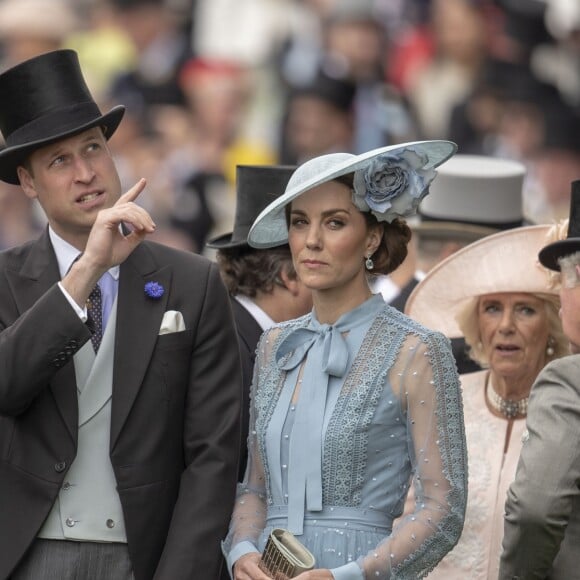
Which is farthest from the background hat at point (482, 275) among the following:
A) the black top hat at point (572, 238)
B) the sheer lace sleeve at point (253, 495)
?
the sheer lace sleeve at point (253, 495)

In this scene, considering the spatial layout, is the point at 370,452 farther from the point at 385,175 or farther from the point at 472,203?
the point at 472,203

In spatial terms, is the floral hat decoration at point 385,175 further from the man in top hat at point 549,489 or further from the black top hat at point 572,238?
the man in top hat at point 549,489

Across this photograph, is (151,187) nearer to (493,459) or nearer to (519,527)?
(493,459)

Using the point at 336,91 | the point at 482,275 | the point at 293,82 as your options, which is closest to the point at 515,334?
the point at 482,275

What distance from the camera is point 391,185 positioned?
4.44 meters

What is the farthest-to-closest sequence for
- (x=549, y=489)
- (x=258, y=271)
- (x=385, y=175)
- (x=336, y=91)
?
(x=336, y=91) < (x=258, y=271) < (x=385, y=175) < (x=549, y=489)

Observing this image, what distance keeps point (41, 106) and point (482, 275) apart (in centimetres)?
170

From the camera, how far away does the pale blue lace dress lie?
4328 millimetres

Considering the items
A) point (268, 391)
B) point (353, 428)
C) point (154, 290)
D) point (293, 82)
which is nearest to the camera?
point (353, 428)

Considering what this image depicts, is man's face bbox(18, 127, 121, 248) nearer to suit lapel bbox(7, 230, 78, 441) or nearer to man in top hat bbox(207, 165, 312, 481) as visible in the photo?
suit lapel bbox(7, 230, 78, 441)

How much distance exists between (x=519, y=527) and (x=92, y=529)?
1.24 meters

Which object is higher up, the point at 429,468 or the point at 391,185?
the point at 391,185

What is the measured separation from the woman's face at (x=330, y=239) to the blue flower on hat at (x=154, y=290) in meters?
0.51

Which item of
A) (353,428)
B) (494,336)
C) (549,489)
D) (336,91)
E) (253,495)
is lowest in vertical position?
(253,495)
